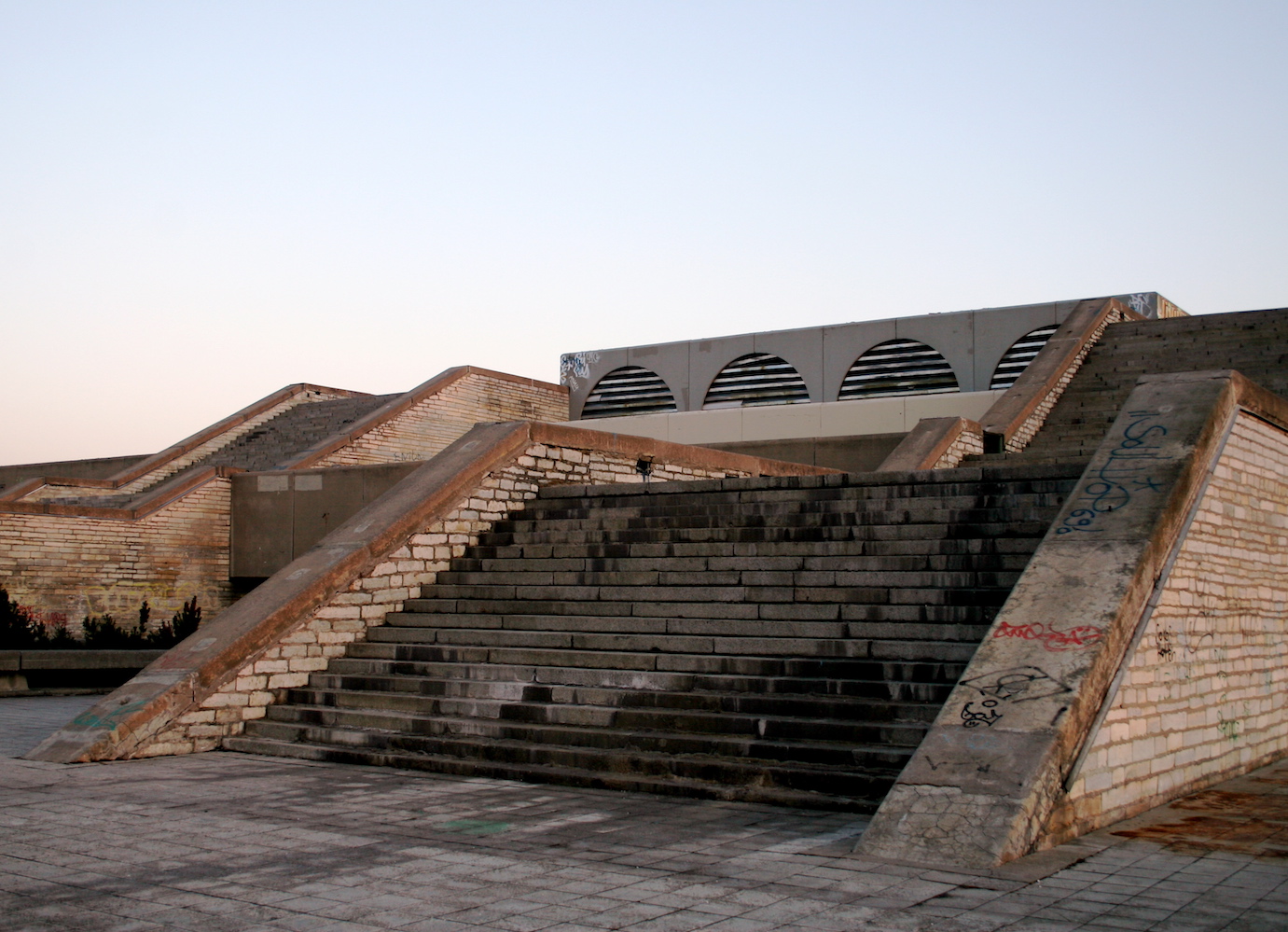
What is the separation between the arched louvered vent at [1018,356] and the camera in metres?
21.4

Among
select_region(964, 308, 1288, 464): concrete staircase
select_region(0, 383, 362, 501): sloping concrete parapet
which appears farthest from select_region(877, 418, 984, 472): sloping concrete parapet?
select_region(0, 383, 362, 501): sloping concrete parapet

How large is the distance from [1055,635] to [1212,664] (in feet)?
6.24

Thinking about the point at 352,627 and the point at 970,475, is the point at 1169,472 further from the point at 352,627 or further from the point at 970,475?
the point at 352,627

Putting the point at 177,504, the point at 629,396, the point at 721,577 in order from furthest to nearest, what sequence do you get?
the point at 629,396
the point at 177,504
the point at 721,577

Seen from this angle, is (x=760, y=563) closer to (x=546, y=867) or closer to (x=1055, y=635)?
(x=1055, y=635)

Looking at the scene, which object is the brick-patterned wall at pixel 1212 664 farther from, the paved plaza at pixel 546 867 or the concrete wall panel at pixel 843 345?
the concrete wall panel at pixel 843 345

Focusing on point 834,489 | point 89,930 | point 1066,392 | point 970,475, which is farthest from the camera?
point 1066,392

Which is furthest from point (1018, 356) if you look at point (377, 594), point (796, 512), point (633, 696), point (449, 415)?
point (633, 696)

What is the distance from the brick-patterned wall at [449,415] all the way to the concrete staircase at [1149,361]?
11.8 meters

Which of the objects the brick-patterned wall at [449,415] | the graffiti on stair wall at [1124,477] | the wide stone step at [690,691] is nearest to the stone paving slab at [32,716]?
the wide stone step at [690,691]

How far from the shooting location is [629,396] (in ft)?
85.7

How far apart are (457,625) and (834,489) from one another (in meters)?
3.17

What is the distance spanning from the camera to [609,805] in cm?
648

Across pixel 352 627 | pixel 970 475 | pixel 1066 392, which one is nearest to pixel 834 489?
pixel 970 475
